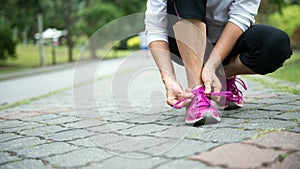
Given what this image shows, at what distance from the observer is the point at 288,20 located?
13.2 m

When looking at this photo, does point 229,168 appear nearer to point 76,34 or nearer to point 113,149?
point 113,149

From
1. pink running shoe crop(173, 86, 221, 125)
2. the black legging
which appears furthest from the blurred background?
pink running shoe crop(173, 86, 221, 125)

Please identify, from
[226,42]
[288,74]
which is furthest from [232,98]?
[288,74]

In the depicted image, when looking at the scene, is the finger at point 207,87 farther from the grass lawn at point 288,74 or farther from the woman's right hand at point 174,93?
the grass lawn at point 288,74

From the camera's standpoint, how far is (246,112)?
2.15m

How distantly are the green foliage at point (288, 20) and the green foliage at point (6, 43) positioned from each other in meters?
9.86

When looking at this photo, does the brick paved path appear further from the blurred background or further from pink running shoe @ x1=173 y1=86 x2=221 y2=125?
the blurred background

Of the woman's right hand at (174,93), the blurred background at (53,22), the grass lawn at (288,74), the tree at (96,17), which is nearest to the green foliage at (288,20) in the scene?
the blurred background at (53,22)

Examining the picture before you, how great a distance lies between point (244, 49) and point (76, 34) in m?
18.2

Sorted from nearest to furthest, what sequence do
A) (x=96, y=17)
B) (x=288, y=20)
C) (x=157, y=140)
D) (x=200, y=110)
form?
(x=157, y=140) < (x=200, y=110) < (x=288, y=20) < (x=96, y=17)

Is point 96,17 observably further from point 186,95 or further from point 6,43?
point 186,95

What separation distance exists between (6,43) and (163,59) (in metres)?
13.2

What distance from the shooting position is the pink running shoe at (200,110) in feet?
5.98

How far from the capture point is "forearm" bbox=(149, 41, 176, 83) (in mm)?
2029
